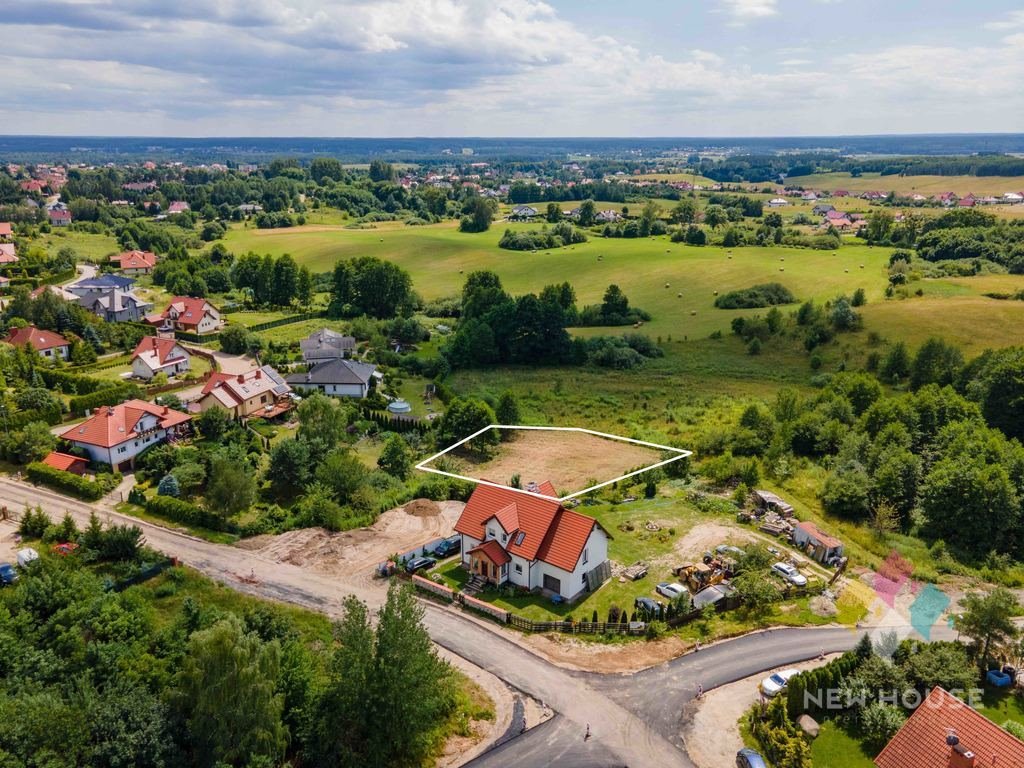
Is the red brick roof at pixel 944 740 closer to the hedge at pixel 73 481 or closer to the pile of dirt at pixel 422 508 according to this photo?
the pile of dirt at pixel 422 508

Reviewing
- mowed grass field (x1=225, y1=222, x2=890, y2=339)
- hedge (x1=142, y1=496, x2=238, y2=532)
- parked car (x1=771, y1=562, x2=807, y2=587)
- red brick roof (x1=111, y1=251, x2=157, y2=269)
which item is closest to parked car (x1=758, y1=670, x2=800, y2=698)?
parked car (x1=771, y1=562, x2=807, y2=587)

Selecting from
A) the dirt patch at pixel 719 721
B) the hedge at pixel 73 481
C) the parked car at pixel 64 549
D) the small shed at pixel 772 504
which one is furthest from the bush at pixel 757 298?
the parked car at pixel 64 549

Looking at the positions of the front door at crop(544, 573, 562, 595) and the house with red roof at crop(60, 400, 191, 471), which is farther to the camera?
the house with red roof at crop(60, 400, 191, 471)

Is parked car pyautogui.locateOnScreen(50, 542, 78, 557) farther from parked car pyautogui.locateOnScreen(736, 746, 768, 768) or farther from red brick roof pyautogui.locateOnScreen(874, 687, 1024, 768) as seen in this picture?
red brick roof pyautogui.locateOnScreen(874, 687, 1024, 768)

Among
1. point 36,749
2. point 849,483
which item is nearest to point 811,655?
point 849,483

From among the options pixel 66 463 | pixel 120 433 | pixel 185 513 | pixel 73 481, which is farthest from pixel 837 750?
pixel 66 463

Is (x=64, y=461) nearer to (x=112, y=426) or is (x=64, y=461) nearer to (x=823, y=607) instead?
(x=112, y=426)
